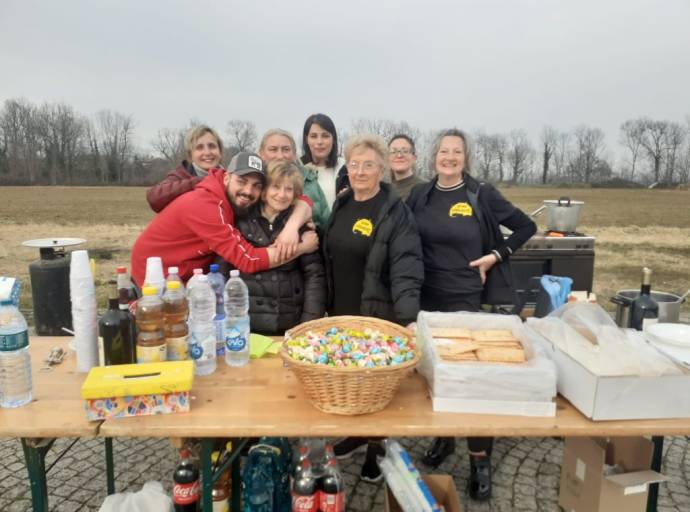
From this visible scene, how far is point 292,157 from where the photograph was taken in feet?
10.5

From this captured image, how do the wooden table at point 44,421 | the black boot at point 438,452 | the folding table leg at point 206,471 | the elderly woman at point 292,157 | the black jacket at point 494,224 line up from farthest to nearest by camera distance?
1. the elderly woman at point 292,157
2. the black boot at point 438,452
3. the black jacket at point 494,224
4. the folding table leg at point 206,471
5. the wooden table at point 44,421

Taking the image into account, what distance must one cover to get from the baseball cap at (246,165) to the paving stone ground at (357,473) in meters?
1.82

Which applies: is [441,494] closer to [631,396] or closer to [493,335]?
[493,335]

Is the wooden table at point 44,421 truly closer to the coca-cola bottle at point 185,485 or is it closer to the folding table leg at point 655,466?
the coca-cola bottle at point 185,485

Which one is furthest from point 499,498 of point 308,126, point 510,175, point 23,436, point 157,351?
point 510,175

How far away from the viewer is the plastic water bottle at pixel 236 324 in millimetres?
2080

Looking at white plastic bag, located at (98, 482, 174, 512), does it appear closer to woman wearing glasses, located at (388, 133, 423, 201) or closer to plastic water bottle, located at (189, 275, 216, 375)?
plastic water bottle, located at (189, 275, 216, 375)

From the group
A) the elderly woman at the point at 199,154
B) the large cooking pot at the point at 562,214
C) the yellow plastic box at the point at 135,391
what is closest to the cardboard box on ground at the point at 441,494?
the yellow plastic box at the point at 135,391

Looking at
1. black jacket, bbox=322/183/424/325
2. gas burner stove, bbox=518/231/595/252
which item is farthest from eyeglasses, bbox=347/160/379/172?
gas burner stove, bbox=518/231/595/252

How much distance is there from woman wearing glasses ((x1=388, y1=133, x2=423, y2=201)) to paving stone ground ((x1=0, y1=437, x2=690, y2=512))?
71.8 inches

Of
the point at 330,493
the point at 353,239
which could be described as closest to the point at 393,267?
the point at 353,239

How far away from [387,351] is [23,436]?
123cm

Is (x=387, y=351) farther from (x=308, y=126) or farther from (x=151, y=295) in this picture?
(x=308, y=126)

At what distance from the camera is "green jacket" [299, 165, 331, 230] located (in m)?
3.16
